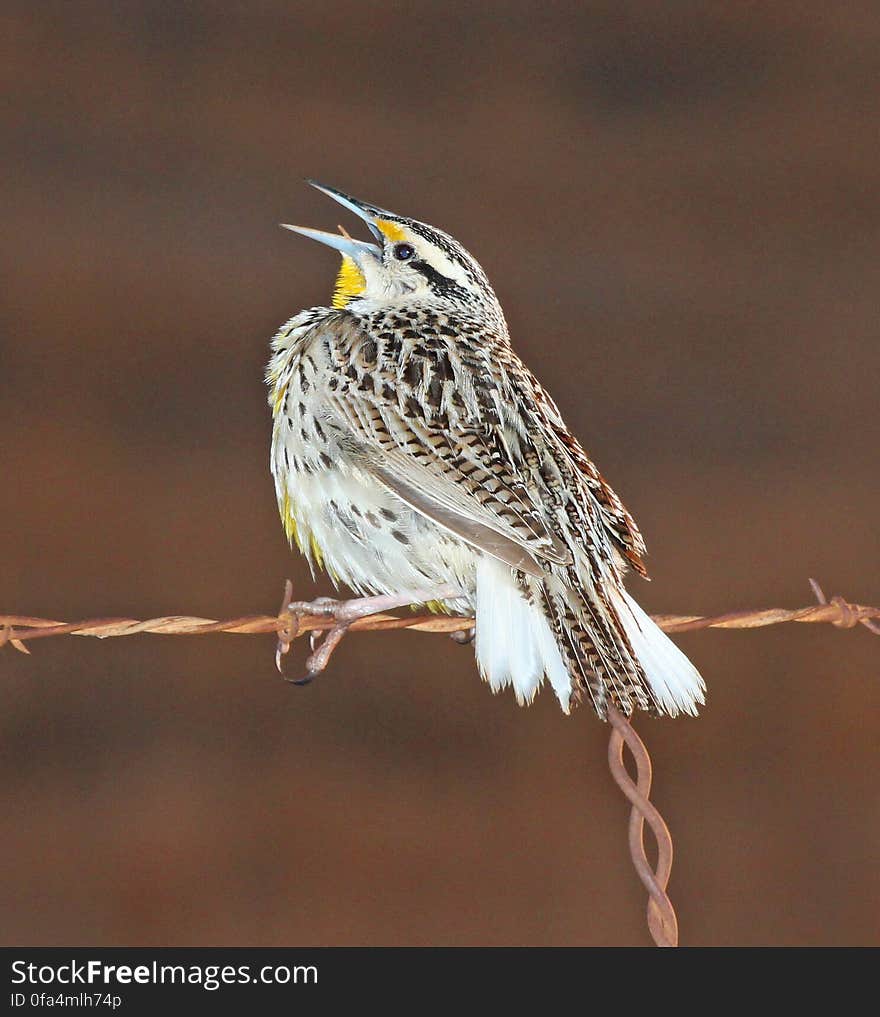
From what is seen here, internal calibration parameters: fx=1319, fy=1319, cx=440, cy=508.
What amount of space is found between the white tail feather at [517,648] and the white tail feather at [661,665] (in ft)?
0.28

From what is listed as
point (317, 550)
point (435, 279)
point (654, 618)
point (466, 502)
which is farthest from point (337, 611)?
point (435, 279)

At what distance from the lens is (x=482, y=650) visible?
1.37 metres

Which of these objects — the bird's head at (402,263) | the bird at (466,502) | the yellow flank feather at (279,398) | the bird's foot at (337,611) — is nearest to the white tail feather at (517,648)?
the bird at (466,502)

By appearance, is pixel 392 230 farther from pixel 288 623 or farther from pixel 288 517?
pixel 288 623

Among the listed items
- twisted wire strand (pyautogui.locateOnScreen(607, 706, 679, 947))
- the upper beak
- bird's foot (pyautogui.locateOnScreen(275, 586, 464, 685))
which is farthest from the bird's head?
twisted wire strand (pyautogui.locateOnScreen(607, 706, 679, 947))

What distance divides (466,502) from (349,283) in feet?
1.84

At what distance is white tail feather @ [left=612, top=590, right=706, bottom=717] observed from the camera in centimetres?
132

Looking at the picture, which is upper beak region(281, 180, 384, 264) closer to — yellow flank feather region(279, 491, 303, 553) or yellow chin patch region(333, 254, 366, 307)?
yellow chin patch region(333, 254, 366, 307)

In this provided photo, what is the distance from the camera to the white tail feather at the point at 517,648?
1360 millimetres

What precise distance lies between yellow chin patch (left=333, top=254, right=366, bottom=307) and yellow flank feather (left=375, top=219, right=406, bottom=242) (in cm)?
6

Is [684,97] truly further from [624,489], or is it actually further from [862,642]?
[862,642]

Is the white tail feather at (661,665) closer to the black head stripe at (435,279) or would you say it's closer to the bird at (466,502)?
the bird at (466,502)

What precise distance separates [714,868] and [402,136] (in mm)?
2041

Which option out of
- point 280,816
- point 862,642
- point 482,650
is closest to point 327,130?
point 280,816
